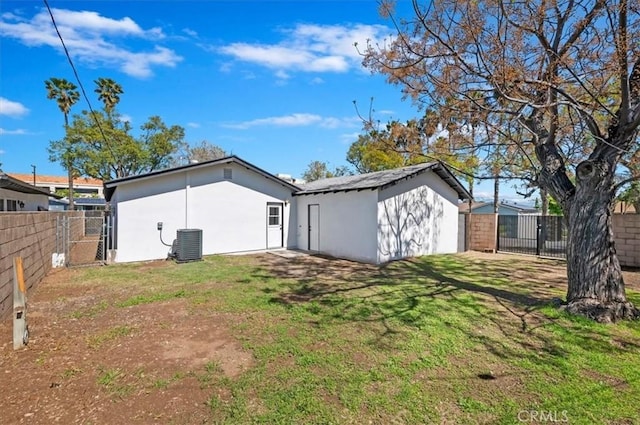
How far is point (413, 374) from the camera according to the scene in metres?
3.72

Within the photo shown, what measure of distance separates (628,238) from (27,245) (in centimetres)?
1642

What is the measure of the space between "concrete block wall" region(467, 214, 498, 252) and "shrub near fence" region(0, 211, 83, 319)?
1541 cm

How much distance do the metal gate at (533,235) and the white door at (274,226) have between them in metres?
9.89

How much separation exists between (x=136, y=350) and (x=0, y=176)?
33.4ft

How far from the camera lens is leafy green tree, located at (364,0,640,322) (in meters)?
5.32

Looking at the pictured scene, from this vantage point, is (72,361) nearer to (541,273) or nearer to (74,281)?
(74,281)

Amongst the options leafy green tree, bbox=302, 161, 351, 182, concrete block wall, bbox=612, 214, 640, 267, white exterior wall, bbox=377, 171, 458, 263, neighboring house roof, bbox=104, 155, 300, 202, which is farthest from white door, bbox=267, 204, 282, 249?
leafy green tree, bbox=302, 161, 351, 182

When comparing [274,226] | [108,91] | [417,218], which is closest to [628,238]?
[417,218]

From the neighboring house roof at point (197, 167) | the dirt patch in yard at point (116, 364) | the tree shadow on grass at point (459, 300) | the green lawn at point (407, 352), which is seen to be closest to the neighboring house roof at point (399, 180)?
the neighboring house roof at point (197, 167)

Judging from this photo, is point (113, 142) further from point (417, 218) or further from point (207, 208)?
point (417, 218)

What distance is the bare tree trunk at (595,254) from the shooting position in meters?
5.54

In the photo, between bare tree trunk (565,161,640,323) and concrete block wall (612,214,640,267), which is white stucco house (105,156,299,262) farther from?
concrete block wall (612,214,640,267)

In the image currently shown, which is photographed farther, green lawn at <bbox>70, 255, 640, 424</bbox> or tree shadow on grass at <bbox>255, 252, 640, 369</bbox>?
tree shadow on grass at <bbox>255, 252, 640, 369</bbox>

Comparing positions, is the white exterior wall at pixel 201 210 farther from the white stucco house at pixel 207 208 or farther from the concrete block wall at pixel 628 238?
the concrete block wall at pixel 628 238
